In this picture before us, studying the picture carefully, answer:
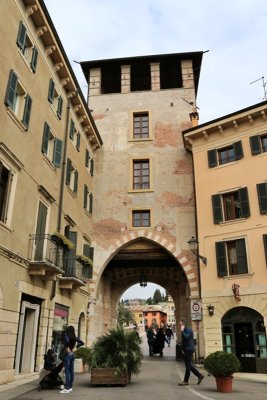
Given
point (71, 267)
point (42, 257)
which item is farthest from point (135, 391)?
point (71, 267)

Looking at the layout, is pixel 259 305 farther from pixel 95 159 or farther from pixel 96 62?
pixel 96 62

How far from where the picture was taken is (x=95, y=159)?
24031mm

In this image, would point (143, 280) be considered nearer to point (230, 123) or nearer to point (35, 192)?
point (230, 123)

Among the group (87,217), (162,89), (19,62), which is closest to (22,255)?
(19,62)

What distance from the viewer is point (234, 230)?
1853 cm

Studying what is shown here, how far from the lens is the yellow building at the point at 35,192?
11.5 m

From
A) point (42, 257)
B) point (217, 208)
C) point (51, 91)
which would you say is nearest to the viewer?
point (42, 257)

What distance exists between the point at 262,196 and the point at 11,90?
1221cm

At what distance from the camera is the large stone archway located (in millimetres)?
21016

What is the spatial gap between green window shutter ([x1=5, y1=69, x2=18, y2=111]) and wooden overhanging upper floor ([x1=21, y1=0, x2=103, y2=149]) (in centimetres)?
333

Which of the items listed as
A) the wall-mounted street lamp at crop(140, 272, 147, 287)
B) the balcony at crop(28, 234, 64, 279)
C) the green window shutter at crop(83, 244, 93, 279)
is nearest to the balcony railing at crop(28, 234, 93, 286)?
the balcony at crop(28, 234, 64, 279)

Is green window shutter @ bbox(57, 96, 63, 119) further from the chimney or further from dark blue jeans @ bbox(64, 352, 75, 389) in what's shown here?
dark blue jeans @ bbox(64, 352, 75, 389)

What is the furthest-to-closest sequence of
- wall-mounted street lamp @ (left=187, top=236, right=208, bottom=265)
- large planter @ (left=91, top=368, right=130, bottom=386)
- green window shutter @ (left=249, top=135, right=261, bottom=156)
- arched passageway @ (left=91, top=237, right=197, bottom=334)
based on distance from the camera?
arched passageway @ (left=91, top=237, right=197, bottom=334) < green window shutter @ (left=249, top=135, right=261, bottom=156) < wall-mounted street lamp @ (left=187, top=236, right=208, bottom=265) < large planter @ (left=91, top=368, right=130, bottom=386)

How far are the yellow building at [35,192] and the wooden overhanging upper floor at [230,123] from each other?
22.5ft
